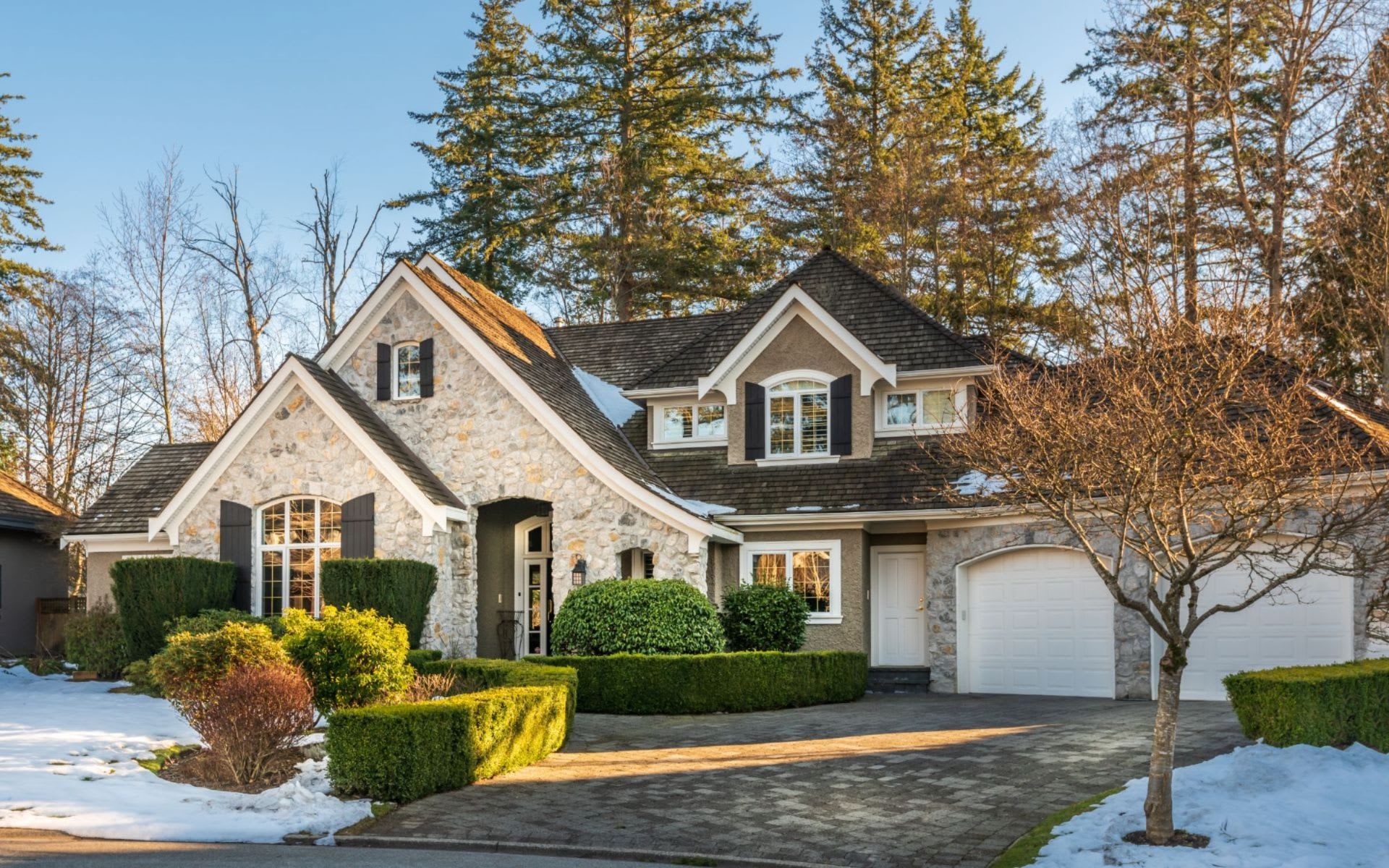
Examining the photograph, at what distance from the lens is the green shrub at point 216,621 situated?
15656 mm

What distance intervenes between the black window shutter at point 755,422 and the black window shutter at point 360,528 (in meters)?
6.33

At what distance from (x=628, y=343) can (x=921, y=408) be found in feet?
22.7

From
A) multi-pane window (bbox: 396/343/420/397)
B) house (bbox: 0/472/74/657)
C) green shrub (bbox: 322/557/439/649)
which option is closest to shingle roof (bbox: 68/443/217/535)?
multi-pane window (bbox: 396/343/420/397)

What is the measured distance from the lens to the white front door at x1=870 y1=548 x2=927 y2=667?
19.6 meters

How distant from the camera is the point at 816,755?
12047 millimetres

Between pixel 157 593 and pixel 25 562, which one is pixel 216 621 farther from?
pixel 25 562

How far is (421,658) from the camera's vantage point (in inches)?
640

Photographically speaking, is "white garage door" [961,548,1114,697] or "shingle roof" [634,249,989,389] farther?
"shingle roof" [634,249,989,389]

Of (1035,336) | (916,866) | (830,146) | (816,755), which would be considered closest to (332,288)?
(830,146)

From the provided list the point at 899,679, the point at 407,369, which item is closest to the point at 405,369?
the point at 407,369

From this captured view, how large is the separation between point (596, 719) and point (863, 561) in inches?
225

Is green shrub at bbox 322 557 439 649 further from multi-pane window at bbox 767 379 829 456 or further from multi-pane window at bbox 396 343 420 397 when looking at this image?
multi-pane window at bbox 767 379 829 456

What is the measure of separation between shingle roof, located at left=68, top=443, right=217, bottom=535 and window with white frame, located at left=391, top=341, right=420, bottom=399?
12.2 ft

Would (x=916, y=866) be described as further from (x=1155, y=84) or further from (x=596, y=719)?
(x=1155, y=84)
